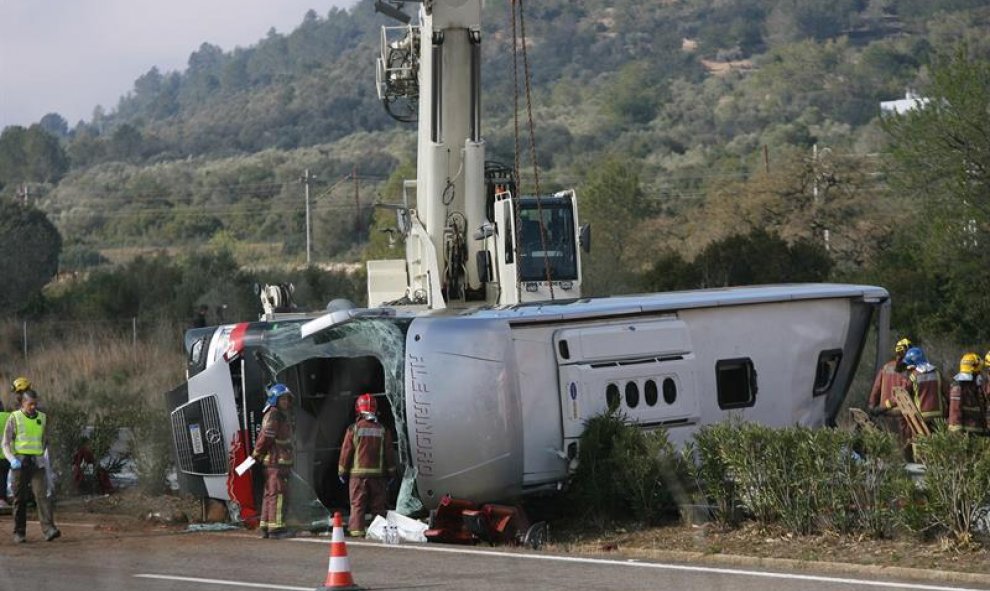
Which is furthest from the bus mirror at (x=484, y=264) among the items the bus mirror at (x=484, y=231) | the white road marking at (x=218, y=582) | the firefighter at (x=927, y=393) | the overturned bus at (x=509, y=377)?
the white road marking at (x=218, y=582)

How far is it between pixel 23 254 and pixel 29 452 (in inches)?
1660

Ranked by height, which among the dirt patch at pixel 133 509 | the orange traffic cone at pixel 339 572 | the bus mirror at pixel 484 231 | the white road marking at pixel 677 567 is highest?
the bus mirror at pixel 484 231

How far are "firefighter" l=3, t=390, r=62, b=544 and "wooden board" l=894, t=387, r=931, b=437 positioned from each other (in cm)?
966

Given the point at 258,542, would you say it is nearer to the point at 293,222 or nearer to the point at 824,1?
the point at 293,222

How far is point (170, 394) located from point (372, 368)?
2.68m

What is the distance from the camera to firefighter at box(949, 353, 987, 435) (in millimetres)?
17984

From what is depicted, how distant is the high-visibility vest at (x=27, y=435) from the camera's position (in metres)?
18.0

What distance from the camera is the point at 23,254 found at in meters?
58.4

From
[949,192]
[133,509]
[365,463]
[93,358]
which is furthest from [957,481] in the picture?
[93,358]

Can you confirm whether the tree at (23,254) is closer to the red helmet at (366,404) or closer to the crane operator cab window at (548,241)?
the crane operator cab window at (548,241)

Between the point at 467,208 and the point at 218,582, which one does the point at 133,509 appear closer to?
the point at 467,208

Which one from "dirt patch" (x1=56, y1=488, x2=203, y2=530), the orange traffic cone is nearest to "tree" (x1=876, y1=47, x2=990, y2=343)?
"dirt patch" (x1=56, y1=488, x2=203, y2=530)

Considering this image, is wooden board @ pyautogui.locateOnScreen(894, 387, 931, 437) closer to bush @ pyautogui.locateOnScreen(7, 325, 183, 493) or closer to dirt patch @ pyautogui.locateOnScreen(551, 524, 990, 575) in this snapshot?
dirt patch @ pyautogui.locateOnScreen(551, 524, 990, 575)

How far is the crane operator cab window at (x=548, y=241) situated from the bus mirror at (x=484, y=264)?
0.60 m
